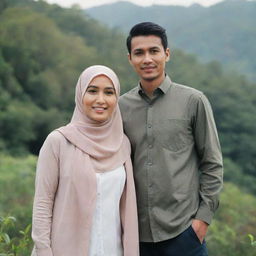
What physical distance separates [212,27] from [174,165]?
6713cm

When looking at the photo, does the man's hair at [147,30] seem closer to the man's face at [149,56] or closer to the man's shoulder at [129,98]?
the man's face at [149,56]

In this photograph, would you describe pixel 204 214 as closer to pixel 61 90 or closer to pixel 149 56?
pixel 149 56

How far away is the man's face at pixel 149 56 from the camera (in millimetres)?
2150

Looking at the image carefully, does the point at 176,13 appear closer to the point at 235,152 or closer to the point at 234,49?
the point at 234,49

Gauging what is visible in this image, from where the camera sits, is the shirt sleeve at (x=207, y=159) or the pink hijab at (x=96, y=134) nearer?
the pink hijab at (x=96, y=134)

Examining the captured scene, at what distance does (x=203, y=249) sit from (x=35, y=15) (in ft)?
107

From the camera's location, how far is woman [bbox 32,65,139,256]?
1920 mm

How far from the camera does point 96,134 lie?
200cm

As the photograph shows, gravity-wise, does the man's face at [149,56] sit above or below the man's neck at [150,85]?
above

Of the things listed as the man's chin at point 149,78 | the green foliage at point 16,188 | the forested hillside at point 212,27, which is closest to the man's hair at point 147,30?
the man's chin at point 149,78

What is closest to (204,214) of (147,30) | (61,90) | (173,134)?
(173,134)

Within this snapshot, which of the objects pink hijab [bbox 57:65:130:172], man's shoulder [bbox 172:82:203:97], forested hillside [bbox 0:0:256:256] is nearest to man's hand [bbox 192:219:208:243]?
pink hijab [bbox 57:65:130:172]

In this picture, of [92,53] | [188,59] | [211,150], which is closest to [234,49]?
[188,59]

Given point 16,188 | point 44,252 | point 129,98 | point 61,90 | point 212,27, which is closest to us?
point 44,252
